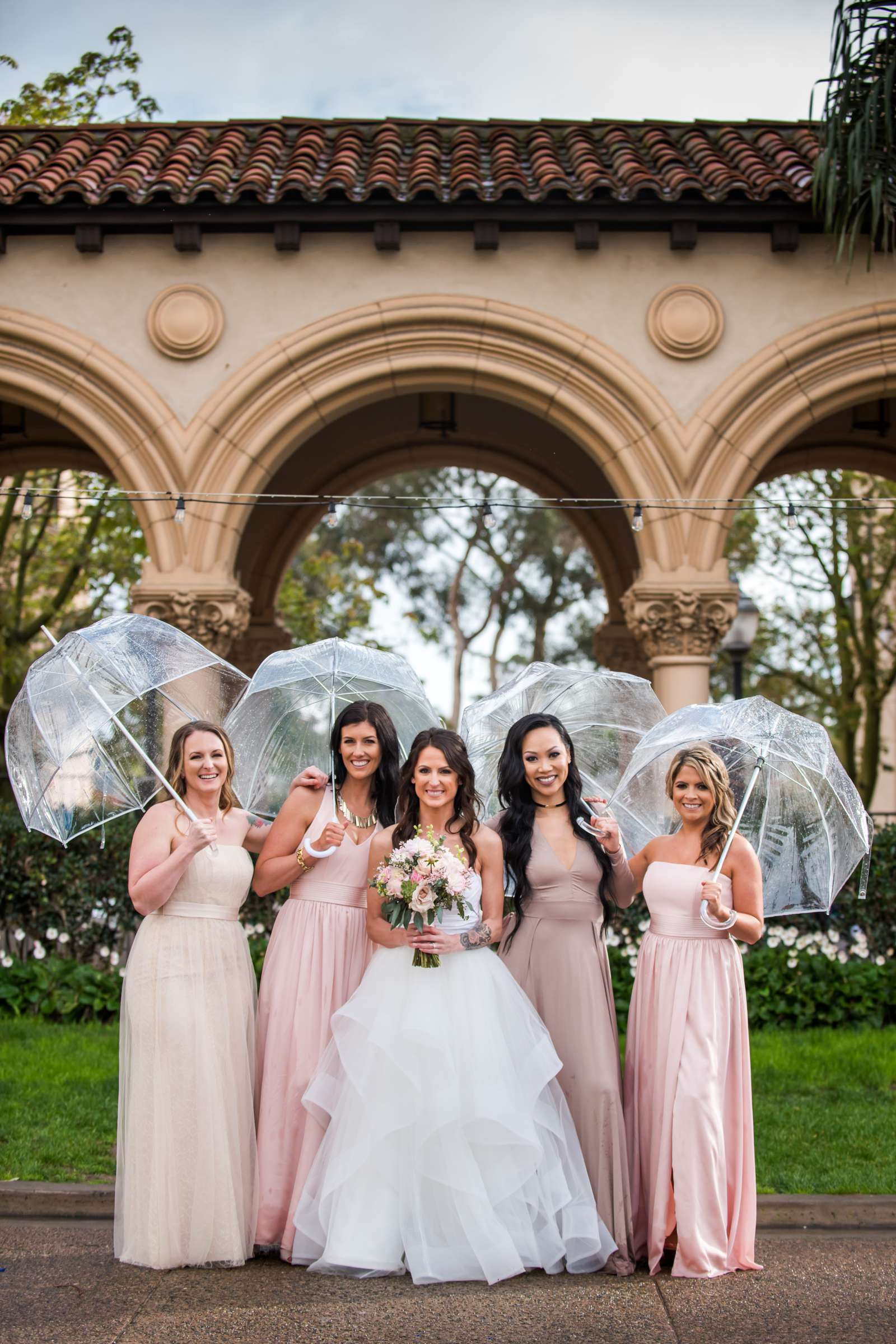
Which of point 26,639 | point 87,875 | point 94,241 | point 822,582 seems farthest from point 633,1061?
point 822,582

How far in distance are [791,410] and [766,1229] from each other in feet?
21.8

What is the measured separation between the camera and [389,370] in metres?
10.4

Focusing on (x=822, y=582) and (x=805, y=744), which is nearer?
(x=805, y=744)

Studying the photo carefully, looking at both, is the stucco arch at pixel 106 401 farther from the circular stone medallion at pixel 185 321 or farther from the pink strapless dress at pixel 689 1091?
the pink strapless dress at pixel 689 1091

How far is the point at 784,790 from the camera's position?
5051 millimetres

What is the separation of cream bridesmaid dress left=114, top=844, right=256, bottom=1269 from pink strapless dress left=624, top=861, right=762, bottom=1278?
1470 mm

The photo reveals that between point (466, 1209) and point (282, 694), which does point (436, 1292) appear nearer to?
point (466, 1209)

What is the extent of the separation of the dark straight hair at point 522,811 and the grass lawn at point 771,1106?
77.5 inches

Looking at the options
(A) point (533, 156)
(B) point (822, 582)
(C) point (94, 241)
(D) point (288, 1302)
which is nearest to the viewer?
(D) point (288, 1302)

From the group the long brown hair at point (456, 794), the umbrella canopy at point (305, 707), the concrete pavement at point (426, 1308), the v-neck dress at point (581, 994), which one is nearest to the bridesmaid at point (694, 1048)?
the v-neck dress at point (581, 994)

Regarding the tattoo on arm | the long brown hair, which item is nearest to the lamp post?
the long brown hair

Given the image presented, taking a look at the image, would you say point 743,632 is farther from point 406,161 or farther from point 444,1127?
point 444,1127

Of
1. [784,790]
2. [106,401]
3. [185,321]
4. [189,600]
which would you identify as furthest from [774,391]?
[784,790]

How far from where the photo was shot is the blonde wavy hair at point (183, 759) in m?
4.93
